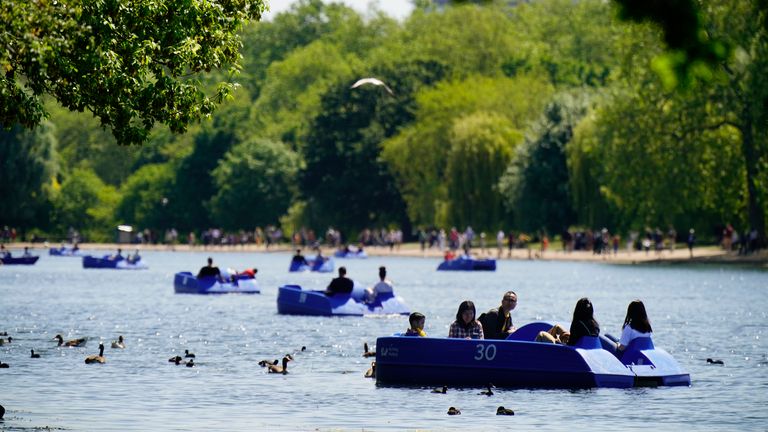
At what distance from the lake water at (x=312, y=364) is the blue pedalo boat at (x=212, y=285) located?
0.42m

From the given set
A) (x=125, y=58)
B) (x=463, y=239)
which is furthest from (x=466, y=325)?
(x=463, y=239)

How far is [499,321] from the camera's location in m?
24.5

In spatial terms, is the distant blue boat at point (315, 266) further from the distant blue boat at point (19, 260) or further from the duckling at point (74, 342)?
the duckling at point (74, 342)

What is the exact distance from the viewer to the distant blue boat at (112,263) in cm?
8456

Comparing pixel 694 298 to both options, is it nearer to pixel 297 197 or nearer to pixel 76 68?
pixel 76 68

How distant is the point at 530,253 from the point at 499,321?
69.3 metres

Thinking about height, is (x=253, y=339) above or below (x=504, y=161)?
below

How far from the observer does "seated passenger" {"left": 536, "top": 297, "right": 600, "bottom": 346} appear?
22.4 m

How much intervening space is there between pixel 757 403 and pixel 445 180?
258ft

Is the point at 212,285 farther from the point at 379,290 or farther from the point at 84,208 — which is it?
the point at 84,208

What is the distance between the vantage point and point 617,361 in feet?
77.6

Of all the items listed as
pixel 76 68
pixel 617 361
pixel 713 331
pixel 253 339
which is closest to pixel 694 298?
pixel 713 331

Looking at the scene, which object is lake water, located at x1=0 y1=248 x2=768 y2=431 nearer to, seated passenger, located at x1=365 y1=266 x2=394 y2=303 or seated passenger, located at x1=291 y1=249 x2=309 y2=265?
seated passenger, located at x1=365 y1=266 x2=394 y2=303

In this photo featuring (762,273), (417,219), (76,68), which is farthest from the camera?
(417,219)
